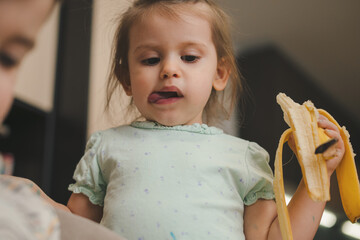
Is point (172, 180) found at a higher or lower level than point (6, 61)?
lower

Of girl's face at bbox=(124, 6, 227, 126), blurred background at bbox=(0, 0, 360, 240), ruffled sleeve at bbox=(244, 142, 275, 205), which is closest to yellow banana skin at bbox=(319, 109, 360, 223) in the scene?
ruffled sleeve at bbox=(244, 142, 275, 205)

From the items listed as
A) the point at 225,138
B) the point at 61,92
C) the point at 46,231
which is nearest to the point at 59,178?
the point at 61,92

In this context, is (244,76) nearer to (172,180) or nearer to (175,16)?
(175,16)

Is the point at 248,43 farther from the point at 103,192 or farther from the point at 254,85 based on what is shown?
the point at 103,192

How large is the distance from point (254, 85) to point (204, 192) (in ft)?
4.30

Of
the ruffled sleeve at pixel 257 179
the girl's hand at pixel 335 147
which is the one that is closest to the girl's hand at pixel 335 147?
the girl's hand at pixel 335 147

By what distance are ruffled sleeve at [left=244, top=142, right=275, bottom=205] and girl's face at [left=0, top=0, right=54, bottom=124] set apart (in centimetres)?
46

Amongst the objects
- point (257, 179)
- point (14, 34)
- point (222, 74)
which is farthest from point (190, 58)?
point (14, 34)

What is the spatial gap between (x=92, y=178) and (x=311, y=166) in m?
0.39

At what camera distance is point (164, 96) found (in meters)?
0.75

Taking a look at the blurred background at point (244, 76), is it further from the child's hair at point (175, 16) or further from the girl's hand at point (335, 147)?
the girl's hand at point (335, 147)

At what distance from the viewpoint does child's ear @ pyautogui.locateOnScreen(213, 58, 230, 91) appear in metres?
0.87

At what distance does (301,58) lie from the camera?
72.4 inches

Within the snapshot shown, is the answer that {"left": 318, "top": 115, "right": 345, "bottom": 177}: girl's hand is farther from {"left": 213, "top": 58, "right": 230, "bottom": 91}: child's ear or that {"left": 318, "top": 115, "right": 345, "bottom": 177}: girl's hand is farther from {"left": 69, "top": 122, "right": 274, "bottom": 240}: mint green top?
{"left": 213, "top": 58, "right": 230, "bottom": 91}: child's ear
